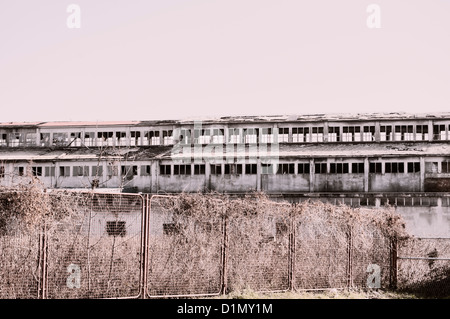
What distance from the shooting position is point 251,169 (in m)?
44.5

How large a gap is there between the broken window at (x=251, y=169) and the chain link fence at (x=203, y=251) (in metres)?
24.1

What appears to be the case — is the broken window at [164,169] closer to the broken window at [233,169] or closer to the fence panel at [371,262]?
the broken window at [233,169]

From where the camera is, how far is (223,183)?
44625 millimetres

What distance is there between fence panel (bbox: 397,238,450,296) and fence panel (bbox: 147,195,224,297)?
273 inches

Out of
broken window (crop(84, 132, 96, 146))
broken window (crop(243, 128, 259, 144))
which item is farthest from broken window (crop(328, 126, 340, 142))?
broken window (crop(84, 132, 96, 146))

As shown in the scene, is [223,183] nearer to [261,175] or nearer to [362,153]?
[261,175]

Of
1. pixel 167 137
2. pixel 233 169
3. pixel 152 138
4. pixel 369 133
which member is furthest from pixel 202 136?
pixel 369 133

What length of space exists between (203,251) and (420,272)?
8188mm

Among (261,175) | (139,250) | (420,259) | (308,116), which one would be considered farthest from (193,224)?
(308,116)

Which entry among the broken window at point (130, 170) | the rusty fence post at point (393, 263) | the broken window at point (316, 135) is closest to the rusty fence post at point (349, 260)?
the rusty fence post at point (393, 263)

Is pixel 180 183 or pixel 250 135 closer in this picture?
pixel 180 183

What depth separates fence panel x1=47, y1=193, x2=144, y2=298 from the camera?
12.4 metres

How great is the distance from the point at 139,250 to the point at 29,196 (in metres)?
3.42

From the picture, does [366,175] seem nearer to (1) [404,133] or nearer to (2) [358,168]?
(2) [358,168]
